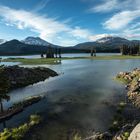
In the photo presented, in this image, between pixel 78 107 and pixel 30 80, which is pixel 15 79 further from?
pixel 78 107

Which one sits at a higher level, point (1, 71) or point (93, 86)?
point (1, 71)

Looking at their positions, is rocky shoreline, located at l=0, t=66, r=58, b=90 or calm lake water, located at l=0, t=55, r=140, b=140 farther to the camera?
rocky shoreline, located at l=0, t=66, r=58, b=90

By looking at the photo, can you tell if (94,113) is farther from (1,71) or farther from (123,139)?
(1,71)

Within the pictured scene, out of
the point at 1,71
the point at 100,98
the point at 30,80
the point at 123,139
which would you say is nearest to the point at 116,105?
the point at 100,98

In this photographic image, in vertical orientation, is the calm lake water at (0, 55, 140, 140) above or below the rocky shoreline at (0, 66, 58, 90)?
below

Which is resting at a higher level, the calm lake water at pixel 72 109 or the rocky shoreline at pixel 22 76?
the rocky shoreline at pixel 22 76

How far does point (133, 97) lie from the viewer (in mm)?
55312

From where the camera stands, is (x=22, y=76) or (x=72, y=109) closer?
(x=72, y=109)

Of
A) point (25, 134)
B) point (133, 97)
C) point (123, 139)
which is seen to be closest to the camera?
point (123, 139)

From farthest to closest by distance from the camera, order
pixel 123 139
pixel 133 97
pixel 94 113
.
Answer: pixel 133 97 < pixel 94 113 < pixel 123 139

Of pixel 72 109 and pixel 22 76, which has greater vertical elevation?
pixel 22 76

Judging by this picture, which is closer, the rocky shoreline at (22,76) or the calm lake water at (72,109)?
the calm lake water at (72,109)

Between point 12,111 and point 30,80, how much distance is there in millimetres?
40074

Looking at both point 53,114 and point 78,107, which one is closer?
point 53,114
